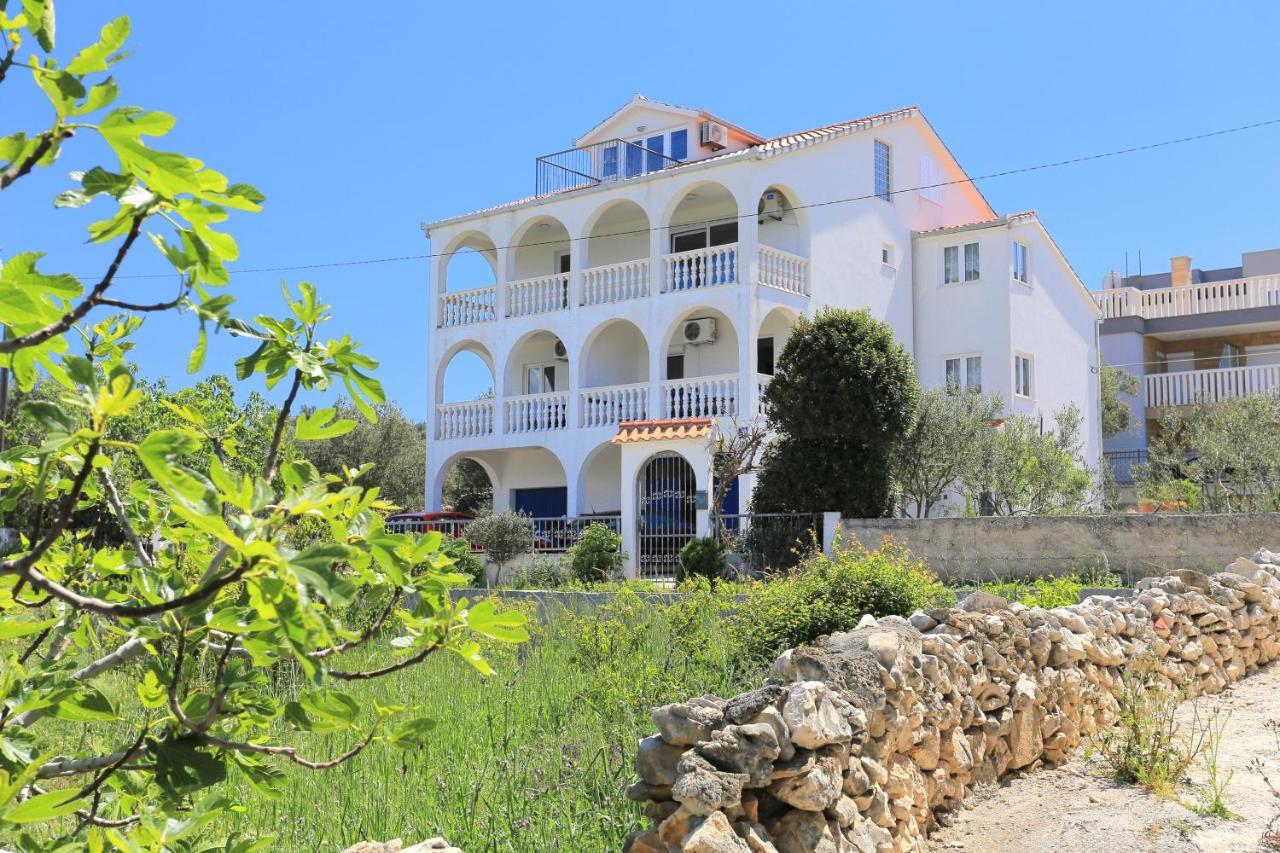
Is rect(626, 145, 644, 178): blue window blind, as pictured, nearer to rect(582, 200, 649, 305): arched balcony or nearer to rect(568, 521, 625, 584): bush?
rect(582, 200, 649, 305): arched balcony

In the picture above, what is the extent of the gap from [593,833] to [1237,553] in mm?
11446

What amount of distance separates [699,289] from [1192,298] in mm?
19985

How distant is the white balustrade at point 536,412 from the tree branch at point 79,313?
79.8ft

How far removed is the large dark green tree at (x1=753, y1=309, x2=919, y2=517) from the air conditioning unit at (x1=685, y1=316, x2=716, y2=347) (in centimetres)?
627

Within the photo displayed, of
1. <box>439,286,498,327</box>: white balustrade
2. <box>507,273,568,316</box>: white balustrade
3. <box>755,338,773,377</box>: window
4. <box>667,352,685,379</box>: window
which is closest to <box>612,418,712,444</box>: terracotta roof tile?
<box>755,338,773,377</box>: window

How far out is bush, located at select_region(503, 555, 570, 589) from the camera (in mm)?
19828

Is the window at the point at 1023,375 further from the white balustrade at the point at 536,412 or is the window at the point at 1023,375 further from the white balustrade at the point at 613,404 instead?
the white balustrade at the point at 536,412

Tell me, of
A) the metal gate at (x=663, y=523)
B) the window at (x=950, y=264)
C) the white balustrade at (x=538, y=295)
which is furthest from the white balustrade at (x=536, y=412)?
the window at (x=950, y=264)

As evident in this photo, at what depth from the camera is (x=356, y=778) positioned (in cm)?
571

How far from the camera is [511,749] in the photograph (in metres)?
6.10

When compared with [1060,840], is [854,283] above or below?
above

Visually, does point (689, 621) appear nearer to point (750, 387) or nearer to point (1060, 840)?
point (1060, 840)

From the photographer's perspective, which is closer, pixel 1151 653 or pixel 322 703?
pixel 322 703

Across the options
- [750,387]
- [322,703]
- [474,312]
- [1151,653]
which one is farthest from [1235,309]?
[322,703]
